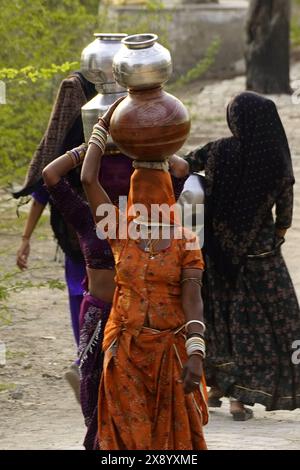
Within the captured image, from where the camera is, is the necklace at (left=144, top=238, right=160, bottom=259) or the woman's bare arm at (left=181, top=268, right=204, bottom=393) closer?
the woman's bare arm at (left=181, top=268, right=204, bottom=393)

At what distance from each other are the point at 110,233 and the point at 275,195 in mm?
2119

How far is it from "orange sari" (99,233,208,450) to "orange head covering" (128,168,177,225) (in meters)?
0.10

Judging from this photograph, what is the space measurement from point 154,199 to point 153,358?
0.56 metres

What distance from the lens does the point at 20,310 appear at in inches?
371

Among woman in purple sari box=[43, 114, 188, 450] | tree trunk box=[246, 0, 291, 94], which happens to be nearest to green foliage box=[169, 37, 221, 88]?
tree trunk box=[246, 0, 291, 94]

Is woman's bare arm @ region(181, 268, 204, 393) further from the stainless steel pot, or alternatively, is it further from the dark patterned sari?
the dark patterned sari

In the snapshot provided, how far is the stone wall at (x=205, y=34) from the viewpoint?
21641mm

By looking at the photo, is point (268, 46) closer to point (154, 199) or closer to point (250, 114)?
point (250, 114)

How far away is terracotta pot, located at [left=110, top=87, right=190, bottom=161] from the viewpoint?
4.70m

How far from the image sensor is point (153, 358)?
4785 millimetres

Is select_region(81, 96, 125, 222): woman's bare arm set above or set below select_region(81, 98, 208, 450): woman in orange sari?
above

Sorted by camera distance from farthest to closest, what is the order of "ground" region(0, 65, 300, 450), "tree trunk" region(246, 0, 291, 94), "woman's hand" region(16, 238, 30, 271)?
"tree trunk" region(246, 0, 291, 94), "woman's hand" region(16, 238, 30, 271), "ground" region(0, 65, 300, 450)
